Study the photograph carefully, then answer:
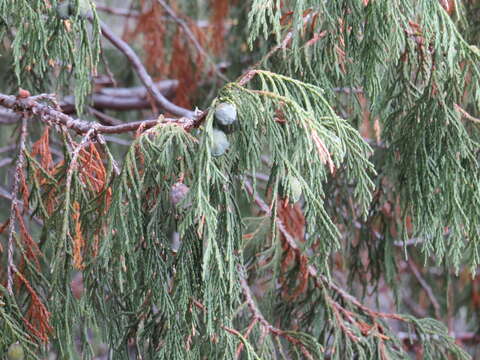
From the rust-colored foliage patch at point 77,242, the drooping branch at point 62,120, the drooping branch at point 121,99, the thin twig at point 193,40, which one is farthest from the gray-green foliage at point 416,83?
the drooping branch at point 121,99

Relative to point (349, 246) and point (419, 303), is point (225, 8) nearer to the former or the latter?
point (349, 246)

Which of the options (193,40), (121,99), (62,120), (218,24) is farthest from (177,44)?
(62,120)

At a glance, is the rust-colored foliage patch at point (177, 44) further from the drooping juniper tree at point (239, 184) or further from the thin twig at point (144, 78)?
the drooping juniper tree at point (239, 184)

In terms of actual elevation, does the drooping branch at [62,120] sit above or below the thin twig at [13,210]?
above

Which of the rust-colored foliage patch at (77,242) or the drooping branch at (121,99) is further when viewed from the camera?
the drooping branch at (121,99)

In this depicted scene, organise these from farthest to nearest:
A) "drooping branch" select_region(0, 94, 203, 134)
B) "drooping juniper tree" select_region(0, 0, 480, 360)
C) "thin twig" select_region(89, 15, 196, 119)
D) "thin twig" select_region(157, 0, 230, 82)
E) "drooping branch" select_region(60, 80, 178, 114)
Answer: "drooping branch" select_region(60, 80, 178, 114)
"thin twig" select_region(157, 0, 230, 82)
"thin twig" select_region(89, 15, 196, 119)
"drooping branch" select_region(0, 94, 203, 134)
"drooping juniper tree" select_region(0, 0, 480, 360)

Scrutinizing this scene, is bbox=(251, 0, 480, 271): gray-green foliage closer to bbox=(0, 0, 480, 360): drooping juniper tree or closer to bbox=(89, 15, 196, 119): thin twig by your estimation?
bbox=(0, 0, 480, 360): drooping juniper tree

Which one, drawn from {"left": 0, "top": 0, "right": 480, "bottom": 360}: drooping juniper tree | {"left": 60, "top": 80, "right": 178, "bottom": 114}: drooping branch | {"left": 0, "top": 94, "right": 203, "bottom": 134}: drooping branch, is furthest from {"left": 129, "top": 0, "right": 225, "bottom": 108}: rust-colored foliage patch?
{"left": 0, "top": 94, "right": 203, "bottom": 134}: drooping branch

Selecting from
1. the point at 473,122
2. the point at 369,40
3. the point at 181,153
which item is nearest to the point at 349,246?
the point at 473,122

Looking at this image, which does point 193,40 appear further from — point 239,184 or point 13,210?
point 13,210

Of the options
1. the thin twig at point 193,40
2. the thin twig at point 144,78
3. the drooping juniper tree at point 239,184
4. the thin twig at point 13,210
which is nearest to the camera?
the drooping juniper tree at point 239,184

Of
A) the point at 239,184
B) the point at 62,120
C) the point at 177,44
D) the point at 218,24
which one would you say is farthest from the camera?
the point at 218,24

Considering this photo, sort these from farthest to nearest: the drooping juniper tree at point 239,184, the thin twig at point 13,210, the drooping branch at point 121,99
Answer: the drooping branch at point 121,99, the thin twig at point 13,210, the drooping juniper tree at point 239,184

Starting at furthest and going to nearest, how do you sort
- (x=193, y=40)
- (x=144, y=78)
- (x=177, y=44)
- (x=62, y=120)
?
(x=177, y=44)
(x=193, y=40)
(x=144, y=78)
(x=62, y=120)
